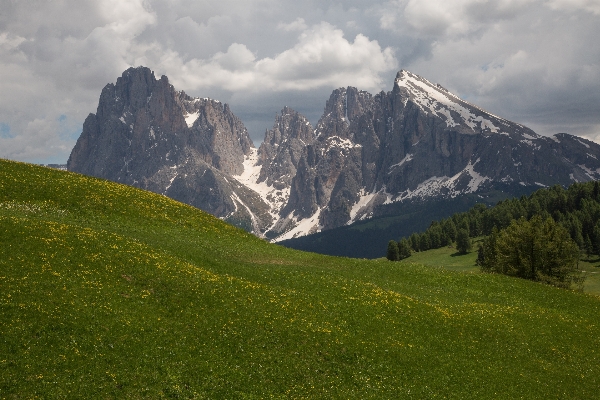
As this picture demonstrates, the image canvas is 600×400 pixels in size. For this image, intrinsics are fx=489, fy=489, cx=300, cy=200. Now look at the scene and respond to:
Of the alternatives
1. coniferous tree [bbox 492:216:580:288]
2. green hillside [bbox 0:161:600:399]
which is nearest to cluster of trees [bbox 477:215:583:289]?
coniferous tree [bbox 492:216:580:288]

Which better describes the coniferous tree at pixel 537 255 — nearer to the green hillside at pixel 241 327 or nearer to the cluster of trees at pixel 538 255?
the cluster of trees at pixel 538 255

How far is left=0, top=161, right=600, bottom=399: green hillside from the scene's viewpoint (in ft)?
85.0

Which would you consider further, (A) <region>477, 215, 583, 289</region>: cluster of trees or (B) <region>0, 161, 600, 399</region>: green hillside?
(A) <region>477, 215, 583, 289</region>: cluster of trees

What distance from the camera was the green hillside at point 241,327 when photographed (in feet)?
85.0

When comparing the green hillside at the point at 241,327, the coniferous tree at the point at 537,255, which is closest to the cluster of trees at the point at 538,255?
the coniferous tree at the point at 537,255

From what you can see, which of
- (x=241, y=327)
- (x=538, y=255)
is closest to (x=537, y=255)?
(x=538, y=255)

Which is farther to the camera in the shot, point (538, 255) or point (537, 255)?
point (537, 255)

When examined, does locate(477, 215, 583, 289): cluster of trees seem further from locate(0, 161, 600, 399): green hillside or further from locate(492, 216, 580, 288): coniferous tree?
locate(0, 161, 600, 399): green hillside

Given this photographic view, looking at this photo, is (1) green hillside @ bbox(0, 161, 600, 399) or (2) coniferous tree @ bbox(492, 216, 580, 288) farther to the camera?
(2) coniferous tree @ bbox(492, 216, 580, 288)

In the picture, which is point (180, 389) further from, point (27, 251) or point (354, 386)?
point (27, 251)

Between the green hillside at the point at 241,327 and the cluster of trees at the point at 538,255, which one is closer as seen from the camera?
the green hillside at the point at 241,327

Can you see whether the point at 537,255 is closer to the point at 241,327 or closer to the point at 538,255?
the point at 538,255

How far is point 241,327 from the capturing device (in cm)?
3147

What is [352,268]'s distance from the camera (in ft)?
175
